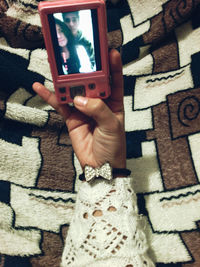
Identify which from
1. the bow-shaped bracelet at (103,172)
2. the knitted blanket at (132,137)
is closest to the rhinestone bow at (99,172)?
the bow-shaped bracelet at (103,172)

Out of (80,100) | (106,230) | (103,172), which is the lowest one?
(106,230)

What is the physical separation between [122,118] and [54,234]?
298mm

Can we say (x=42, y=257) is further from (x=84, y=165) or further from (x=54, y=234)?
(x=84, y=165)

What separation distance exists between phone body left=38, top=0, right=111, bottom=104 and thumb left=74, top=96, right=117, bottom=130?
0.03m

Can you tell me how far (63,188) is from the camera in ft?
2.08

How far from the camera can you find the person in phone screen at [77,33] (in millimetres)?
444

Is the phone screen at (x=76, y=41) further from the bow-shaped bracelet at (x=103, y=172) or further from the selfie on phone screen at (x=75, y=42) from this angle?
the bow-shaped bracelet at (x=103, y=172)

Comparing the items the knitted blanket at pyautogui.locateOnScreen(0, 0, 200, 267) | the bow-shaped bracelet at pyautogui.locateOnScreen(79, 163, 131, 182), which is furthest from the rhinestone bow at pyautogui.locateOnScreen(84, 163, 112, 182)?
the knitted blanket at pyautogui.locateOnScreen(0, 0, 200, 267)

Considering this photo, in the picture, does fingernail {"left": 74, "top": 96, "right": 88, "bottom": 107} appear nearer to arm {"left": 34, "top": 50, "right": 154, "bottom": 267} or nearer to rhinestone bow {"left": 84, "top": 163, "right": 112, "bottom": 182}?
arm {"left": 34, "top": 50, "right": 154, "bottom": 267}

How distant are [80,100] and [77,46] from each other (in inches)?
3.7

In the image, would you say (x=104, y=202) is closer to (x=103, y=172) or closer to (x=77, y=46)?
(x=103, y=172)

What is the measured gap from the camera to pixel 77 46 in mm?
481

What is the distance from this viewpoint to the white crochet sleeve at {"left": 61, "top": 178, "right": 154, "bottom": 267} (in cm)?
47

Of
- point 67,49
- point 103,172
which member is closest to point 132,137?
point 103,172
